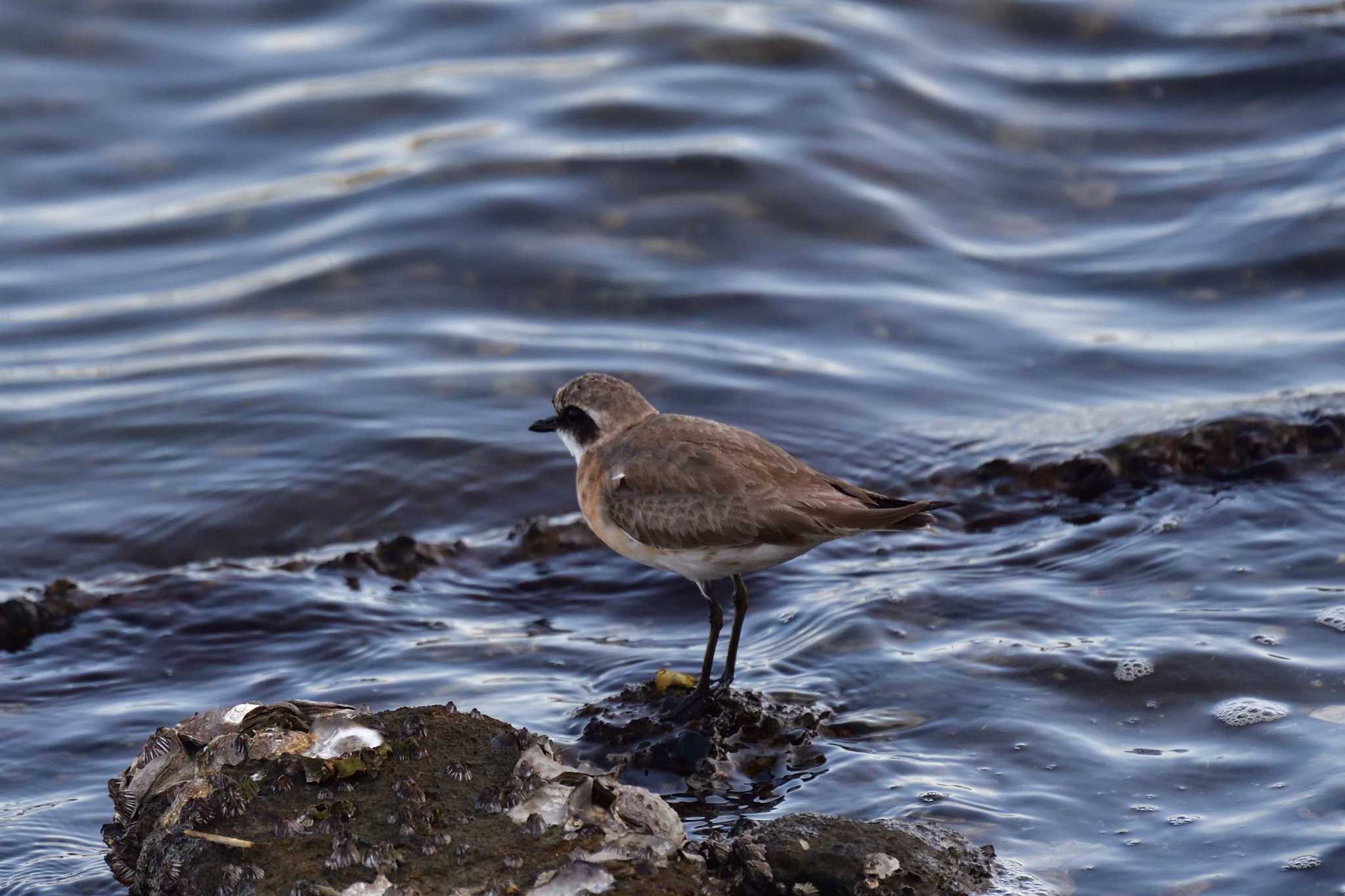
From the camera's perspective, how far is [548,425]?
A: 23.0 feet

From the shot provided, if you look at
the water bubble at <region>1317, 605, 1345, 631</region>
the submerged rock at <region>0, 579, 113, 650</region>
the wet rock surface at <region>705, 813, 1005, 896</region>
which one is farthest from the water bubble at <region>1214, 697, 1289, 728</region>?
the submerged rock at <region>0, 579, 113, 650</region>

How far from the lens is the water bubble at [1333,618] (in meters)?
6.20

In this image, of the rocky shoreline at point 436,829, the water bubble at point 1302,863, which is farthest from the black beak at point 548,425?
the water bubble at point 1302,863

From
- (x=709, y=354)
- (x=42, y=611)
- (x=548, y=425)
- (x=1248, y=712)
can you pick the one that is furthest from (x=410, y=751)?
(x=709, y=354)

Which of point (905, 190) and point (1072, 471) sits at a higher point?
point (905, 190)

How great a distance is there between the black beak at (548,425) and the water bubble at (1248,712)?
9.97 ft

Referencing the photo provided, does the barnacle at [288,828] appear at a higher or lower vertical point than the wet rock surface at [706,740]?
higher

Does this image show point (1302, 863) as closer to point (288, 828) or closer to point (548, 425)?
point (288, 828)

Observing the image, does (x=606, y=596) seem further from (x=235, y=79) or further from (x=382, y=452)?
(x=235, y=79)

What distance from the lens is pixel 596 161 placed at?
1273cm

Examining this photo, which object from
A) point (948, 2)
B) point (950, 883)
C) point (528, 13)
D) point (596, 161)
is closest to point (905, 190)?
point (596, 161)

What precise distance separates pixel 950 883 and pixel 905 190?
869 cm

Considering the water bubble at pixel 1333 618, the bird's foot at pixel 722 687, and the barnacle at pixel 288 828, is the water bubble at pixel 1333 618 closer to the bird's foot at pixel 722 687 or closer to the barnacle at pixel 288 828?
the bird's foot at pixel 722 687

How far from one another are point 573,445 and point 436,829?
2.89 metres
